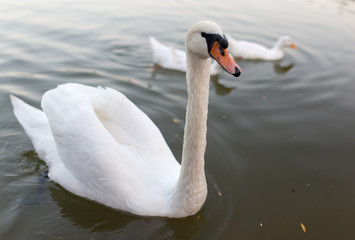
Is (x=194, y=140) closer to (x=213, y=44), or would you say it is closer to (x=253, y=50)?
(x=213, y=44)

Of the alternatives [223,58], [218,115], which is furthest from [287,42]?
[223,58]

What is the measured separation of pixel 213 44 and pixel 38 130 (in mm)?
2754

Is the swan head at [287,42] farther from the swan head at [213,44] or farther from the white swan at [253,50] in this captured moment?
the swan head at [213,44]

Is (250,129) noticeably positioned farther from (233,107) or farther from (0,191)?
(0,191)

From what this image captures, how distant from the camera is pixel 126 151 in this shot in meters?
3.87

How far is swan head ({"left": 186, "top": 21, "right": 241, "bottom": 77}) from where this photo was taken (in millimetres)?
2918

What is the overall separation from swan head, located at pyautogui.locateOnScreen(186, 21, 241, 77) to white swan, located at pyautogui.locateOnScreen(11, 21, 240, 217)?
12 millimetres

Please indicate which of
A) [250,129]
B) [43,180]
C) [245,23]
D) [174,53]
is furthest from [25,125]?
[245,23]

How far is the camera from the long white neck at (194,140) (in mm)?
3186

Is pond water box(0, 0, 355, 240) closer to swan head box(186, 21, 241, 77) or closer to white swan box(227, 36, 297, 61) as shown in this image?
white swan box(227, 36, 297, 61)

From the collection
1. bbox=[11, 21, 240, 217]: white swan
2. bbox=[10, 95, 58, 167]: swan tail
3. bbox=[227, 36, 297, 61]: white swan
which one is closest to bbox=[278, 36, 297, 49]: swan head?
bbox=[227, 36, 297, 61]: white swan

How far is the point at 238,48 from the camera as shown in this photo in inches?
365

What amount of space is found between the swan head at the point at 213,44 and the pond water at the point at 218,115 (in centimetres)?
181

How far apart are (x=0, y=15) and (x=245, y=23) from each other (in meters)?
7.43
